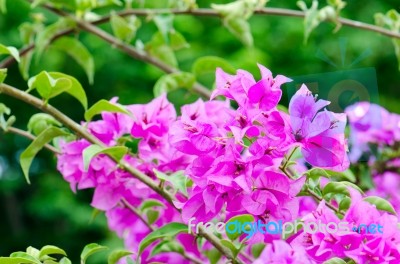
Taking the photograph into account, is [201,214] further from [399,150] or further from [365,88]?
[399,150]

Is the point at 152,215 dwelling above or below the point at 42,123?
below

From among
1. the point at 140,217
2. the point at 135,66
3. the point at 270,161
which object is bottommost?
the point at 135,66

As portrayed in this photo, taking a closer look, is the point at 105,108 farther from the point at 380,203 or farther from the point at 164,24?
the point at 164,24

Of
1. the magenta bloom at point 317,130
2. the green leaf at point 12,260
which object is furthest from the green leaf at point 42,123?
the magenta bloom at point 317,130

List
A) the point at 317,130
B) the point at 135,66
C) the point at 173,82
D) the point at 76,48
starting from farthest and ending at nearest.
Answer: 1. the point at 135,66
2. the point at 76,48
3. the point at 173,82
4. the point at 317,130

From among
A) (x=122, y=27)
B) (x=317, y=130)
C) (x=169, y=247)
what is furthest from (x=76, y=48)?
(x=317, y=130)

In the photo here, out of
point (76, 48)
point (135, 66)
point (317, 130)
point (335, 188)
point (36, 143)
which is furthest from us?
point (135, 66)

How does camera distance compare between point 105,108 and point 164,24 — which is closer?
point 105,108
